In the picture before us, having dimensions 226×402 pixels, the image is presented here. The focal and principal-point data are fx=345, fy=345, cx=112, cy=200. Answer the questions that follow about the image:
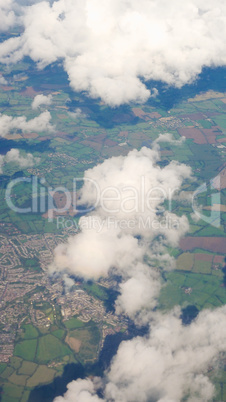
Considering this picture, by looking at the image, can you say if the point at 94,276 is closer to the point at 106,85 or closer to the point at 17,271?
the point at 17,271

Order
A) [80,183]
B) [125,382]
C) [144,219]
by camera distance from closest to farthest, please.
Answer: [125,382]
[144,219]
[80,183]

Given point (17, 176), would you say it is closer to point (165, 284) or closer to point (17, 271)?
point (17, 271)

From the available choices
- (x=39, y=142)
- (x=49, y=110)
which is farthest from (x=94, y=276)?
(x=49, y=110)

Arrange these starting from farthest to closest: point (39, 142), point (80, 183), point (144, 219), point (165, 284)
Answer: point (39, 142)
point (80, 183)
point (144, 219)
point (165, 284)

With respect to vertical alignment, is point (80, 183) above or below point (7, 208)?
above

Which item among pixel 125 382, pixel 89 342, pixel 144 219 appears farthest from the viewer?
pixel 144 219

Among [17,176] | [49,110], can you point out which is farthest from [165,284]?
[49,110]

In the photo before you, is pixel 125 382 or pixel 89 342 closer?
pixel 125 382

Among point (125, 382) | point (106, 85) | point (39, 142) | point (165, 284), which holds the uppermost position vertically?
point (106, 85)

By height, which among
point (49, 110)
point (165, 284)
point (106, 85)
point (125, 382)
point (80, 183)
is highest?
point (106, 85)
